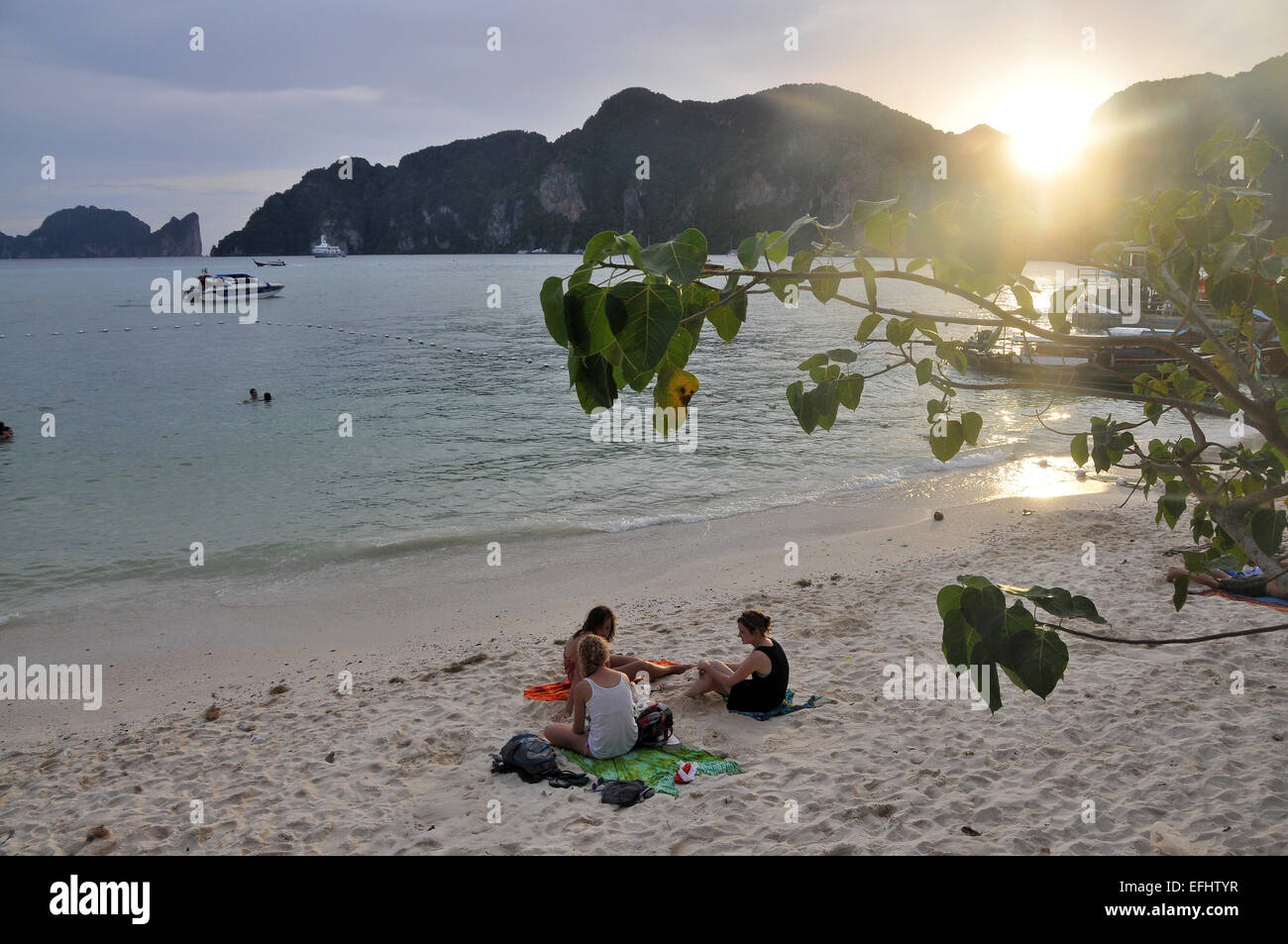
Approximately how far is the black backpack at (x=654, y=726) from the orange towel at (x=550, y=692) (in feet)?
4.12

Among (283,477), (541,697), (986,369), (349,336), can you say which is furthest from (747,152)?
(541,697)

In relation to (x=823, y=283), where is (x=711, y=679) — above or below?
below

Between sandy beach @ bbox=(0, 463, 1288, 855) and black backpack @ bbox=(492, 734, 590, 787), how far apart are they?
103 mm

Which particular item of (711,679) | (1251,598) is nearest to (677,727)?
(711,679)

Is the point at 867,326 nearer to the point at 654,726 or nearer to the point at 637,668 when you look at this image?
the point at 654,726

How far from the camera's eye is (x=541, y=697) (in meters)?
7.62

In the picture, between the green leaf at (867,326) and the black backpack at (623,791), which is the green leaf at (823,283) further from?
the black backpack at (623,791)

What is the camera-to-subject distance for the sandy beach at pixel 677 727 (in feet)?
17.4

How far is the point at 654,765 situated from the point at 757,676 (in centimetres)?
125

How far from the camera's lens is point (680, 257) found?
67.5 inches

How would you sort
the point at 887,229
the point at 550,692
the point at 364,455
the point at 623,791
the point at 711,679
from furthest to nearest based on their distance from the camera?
the point at 364,455
the point at 550,692
the point at 711,679
the point at 623,791
the point at 887,229

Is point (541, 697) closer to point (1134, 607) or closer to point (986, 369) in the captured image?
point (1134, 607)

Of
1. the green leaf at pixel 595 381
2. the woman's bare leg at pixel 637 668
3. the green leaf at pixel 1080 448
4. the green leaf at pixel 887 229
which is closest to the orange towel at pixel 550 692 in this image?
the woman's bare leg at pixel 637 668

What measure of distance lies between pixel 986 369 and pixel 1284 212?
2361cm
